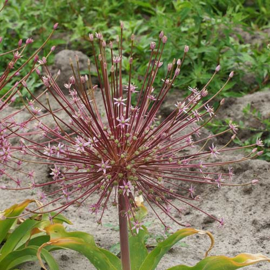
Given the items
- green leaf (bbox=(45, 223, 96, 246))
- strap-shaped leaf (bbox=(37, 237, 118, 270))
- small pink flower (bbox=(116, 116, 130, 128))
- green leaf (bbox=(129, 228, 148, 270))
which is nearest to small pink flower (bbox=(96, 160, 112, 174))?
small pink flower (bbox=(116, 116, 130, 128))

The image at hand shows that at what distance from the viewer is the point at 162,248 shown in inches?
106

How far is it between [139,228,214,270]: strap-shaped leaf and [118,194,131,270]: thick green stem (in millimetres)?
92

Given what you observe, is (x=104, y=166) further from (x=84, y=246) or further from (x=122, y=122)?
(x=84, y=246)

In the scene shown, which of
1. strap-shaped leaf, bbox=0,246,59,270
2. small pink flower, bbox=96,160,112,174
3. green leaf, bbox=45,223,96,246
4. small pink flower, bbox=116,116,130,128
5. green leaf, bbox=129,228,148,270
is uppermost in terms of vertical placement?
small pink flower, bbox=116,116,130,128

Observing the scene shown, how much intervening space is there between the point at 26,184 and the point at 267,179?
6.43 feet

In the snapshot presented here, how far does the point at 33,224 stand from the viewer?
124 inches

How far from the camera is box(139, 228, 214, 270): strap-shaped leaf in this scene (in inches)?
105

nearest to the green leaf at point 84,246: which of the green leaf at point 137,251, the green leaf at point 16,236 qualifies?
the green leaf at point 137,251

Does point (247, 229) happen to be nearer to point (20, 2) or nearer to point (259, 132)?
point (259, 132)

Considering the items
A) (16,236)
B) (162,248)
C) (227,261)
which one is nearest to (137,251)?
(162,248)

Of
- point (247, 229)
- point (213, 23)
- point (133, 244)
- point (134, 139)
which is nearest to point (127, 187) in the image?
point (134, 139)

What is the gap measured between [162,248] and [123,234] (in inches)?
8.5

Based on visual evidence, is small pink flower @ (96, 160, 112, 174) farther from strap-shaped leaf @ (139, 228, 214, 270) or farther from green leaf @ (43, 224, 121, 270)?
strap-shaped leaf @ (139, 228, 214, 270)

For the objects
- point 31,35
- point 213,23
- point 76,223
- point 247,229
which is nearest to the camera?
point 247,229
